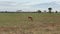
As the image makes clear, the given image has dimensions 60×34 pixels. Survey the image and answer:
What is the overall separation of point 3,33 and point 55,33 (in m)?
4.89

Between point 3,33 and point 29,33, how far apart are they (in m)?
2.47

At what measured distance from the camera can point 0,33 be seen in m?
18.6

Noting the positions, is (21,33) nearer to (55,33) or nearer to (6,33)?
(6,33)

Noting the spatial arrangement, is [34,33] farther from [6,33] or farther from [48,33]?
[6,33]

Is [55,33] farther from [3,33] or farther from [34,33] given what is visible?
[3,33]

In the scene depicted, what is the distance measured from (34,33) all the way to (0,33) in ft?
10.4

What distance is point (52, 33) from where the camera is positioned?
1905cm

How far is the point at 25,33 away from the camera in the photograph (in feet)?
59.7

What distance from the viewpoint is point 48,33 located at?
61.8ft

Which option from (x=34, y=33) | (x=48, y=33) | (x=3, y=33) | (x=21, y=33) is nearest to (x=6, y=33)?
(x=3, y=33)

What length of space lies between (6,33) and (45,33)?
3.64m

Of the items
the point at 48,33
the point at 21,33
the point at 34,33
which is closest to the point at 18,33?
the point at 21,33

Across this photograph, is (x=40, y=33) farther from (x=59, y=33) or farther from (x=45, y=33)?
(x=59, y=33)

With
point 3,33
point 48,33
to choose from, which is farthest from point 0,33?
point 48,33
